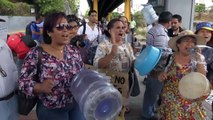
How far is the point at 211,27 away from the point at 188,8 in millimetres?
4406

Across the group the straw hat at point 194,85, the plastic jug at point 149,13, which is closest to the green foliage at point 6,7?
the plastic jug at point 149,13

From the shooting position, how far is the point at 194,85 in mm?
2773

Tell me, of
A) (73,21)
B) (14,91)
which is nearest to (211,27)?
(73,21)

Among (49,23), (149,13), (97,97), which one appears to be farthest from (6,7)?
(97,97)

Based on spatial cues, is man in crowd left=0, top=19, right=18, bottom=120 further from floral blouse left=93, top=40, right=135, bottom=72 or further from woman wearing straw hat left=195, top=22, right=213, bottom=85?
woman wearing straw hat left=195, top=22, right=213, bottom=85

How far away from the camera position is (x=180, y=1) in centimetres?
774

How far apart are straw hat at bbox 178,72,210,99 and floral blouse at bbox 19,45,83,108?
42.6 inches

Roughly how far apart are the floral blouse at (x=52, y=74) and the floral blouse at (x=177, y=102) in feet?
3.76

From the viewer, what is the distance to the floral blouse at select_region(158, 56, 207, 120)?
3051 millimetres

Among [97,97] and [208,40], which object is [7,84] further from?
[208,40]

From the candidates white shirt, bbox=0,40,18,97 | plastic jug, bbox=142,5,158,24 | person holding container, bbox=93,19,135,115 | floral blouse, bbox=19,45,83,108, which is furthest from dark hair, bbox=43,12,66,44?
plastic jug, bbox=142,5,158,24

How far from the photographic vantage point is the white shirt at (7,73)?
2.39 metres

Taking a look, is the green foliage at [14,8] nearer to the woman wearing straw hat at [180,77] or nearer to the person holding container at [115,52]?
the person holding container at [115,52]

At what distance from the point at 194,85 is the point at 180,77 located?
0.33 m
